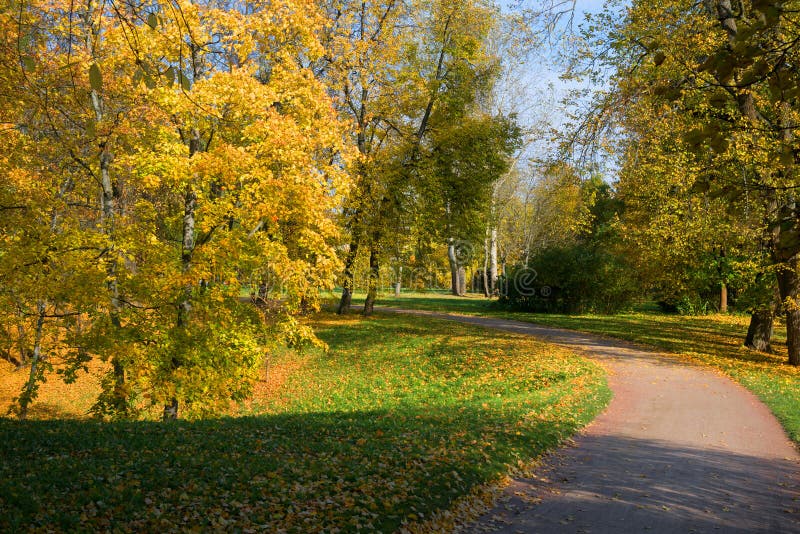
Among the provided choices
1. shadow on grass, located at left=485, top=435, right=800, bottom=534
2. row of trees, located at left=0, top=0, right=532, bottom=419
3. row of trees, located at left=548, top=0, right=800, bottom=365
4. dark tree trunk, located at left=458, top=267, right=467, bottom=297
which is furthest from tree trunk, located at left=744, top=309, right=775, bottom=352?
dark tree trunk, located at left=458, top=267, right=467, bottom=297

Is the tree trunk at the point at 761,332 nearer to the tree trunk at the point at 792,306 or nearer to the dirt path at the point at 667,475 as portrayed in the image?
the tree trunk at the point at 792,306

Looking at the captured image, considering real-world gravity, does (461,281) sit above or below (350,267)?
below

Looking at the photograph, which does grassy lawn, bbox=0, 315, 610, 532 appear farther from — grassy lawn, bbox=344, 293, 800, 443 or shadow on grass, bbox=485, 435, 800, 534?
grassy lawn, bbox=344, 293, 800, 443

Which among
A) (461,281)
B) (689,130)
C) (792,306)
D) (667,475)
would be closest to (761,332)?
(792,306)

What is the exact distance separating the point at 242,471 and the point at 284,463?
636 mm

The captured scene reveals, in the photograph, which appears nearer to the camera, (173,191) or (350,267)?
(173,191)

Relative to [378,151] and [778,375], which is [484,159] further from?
[778,375]

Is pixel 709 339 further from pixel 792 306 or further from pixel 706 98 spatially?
pixel 706 98

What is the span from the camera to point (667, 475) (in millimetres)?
8148

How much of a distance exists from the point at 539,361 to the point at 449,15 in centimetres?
1766

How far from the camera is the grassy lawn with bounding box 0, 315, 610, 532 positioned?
17.8 ft

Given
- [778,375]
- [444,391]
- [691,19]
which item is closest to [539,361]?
[444,391]

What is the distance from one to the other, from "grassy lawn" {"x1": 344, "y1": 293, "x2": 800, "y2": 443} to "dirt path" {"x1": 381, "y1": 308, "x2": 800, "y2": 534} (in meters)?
0.74

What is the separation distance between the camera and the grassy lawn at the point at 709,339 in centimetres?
1382
